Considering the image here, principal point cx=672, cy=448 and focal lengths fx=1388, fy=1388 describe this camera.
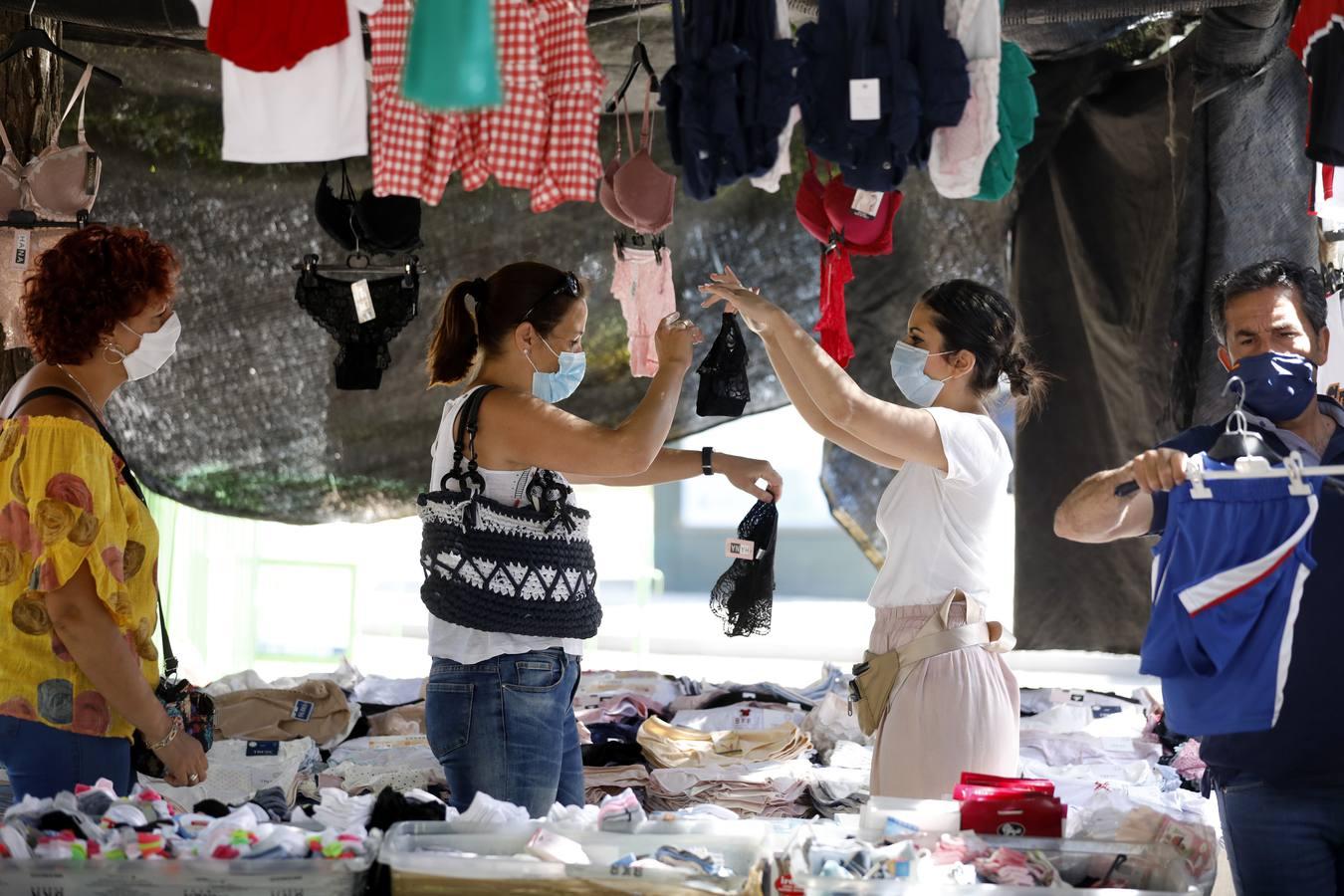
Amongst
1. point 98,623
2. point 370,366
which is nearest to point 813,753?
point 370,366

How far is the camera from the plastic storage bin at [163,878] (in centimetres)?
219

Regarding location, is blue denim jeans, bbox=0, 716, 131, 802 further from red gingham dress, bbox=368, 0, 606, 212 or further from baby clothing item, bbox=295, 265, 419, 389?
baby clothing item, bbox=295, 265, 419, 389

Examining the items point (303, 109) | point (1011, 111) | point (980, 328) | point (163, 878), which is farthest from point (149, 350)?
point (1011, 111)

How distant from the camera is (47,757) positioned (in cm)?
271

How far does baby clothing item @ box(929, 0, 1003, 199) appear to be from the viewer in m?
3.15

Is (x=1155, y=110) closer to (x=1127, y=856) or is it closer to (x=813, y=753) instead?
(x=813, y=753)

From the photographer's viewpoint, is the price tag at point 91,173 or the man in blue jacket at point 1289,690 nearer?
the man in blue jacket at point 1289,690

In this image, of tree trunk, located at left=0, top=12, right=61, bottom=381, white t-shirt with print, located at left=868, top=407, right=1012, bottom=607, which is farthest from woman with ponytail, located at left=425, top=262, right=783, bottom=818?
tree trunk, located at left=0, top=12, right=61, bottom=381

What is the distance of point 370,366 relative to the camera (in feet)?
17.8

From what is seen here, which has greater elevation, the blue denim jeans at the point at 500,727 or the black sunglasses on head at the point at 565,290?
the black sunglasses on head at the point at 565,290

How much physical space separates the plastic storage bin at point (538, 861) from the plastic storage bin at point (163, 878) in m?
0.15

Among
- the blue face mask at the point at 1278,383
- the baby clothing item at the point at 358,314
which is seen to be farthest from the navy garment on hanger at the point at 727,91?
the baby clothing item at the point at 358,314

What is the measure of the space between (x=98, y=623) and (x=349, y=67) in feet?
4.92

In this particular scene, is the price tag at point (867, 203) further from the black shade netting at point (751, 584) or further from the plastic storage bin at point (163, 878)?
the plastic storage bin at point (163, 878)
